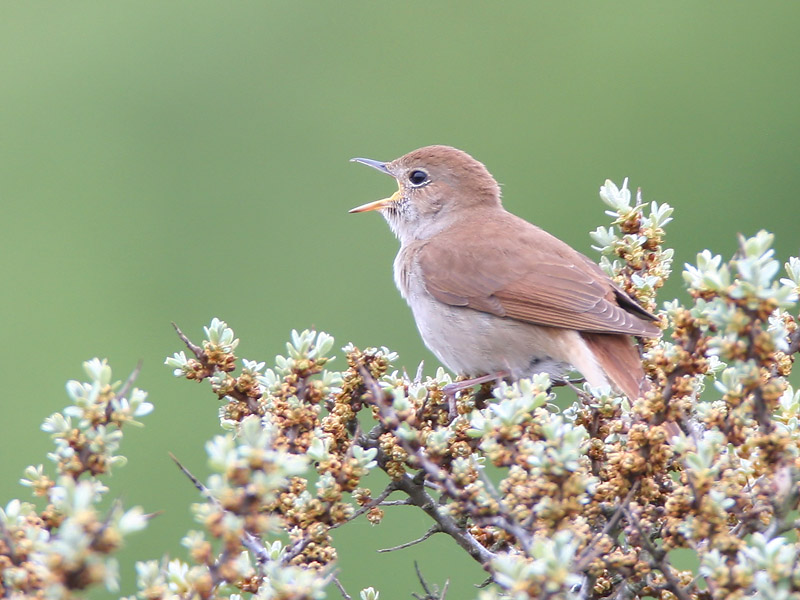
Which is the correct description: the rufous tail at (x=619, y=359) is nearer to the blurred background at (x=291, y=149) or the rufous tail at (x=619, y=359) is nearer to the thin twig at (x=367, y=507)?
the thin twig at (x=367, y=507)

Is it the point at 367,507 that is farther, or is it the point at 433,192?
the point at 433,192

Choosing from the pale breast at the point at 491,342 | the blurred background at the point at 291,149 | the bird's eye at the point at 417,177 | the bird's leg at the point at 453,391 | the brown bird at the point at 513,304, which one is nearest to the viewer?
the bird's leg at the point at 453,391

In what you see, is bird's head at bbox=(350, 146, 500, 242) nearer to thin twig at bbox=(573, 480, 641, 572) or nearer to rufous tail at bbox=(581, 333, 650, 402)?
rufous tail at bbox=(581, 333, 650, 402)

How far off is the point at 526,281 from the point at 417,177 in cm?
156

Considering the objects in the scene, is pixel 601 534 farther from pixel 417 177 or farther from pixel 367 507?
pixel 417 177

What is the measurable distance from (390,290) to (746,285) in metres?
8.26

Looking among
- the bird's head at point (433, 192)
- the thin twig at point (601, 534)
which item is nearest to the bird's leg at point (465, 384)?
the thin twig at point (601, 534)

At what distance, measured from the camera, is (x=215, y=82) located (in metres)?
13.1

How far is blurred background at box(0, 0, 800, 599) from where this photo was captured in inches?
411

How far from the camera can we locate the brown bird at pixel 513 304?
4.74 metres

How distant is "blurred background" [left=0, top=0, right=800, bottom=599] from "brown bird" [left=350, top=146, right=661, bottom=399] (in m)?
3.67

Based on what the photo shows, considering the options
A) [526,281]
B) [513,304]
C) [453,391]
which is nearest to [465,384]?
[453,391]

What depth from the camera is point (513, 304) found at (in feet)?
17.3

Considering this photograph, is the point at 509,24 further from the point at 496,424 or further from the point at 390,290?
the point at 496,424
